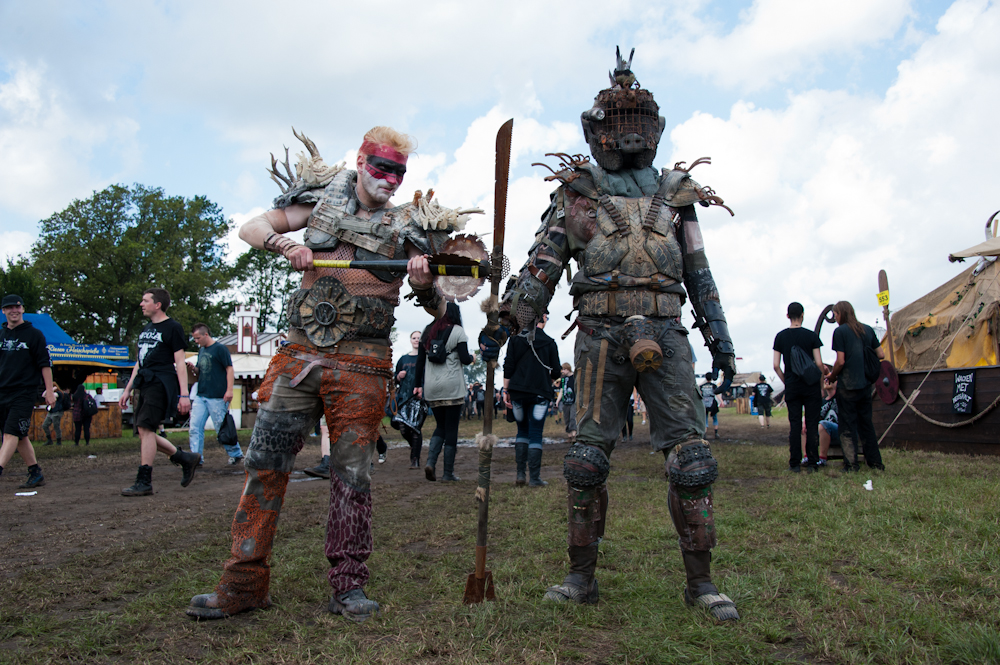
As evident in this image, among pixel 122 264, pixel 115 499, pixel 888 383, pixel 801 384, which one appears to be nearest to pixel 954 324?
pixel 888 383

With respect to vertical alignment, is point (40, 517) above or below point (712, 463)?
below

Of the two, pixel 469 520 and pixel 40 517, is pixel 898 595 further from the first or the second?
pixel 40 517

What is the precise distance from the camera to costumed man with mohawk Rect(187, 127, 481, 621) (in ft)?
10.7

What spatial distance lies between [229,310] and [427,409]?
133 feet

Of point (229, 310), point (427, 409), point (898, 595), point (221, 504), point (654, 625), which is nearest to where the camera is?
point (654, 625)

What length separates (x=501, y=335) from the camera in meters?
3.62

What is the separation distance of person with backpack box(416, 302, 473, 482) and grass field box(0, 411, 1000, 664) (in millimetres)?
2210

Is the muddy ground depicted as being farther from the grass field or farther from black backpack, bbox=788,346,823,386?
black backpack, bbox=788,346,823,386

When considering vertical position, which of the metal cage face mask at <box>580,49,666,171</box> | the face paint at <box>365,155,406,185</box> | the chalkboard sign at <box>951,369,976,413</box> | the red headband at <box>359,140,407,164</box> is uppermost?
the metal cage face mask at <box>580,49,666,171</box>

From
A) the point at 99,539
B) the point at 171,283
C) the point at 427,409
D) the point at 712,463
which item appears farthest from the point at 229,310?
the point at 712,463

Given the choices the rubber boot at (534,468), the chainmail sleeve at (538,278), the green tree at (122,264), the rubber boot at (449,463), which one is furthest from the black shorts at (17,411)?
the green tree at (122,264)

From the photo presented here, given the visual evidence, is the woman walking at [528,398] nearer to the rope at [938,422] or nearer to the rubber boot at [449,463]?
the rubber boot at [449,463]

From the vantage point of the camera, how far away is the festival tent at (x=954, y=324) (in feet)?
38.9

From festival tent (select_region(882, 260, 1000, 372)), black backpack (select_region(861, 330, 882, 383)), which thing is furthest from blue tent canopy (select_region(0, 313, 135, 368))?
festival tent (select_region(882, 260, 1000, 372))
